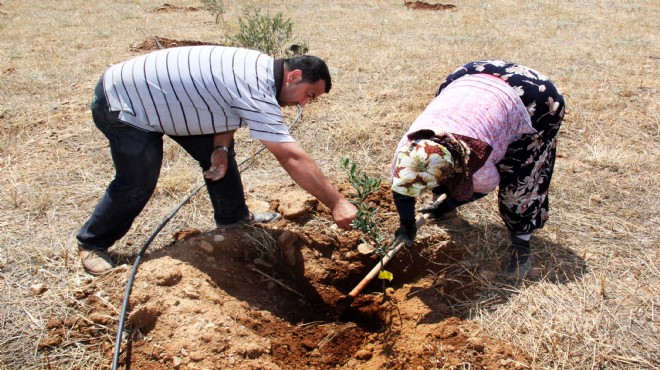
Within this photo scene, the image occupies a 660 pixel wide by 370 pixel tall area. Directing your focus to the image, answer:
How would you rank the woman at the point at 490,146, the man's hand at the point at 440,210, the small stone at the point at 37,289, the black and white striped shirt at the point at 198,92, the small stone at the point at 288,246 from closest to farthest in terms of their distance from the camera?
1. the woman at the point at 490,146
2. the black and white striped shirt at the point at 198,92
3. the small stone at the point at 37,289
4. the small stone at the point at 288,246
5. the man's hand at the point at 440,210

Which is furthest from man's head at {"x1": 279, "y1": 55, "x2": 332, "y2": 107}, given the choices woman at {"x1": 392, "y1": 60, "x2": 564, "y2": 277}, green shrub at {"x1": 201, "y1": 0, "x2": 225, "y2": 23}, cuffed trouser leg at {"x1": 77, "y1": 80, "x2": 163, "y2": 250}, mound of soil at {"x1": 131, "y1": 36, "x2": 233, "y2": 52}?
green shrub at {"x1": 201, "y1": 0, "x2": 225, "y2": 23}

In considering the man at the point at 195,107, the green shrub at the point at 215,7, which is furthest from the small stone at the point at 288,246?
the green shrub at the point at 215,7

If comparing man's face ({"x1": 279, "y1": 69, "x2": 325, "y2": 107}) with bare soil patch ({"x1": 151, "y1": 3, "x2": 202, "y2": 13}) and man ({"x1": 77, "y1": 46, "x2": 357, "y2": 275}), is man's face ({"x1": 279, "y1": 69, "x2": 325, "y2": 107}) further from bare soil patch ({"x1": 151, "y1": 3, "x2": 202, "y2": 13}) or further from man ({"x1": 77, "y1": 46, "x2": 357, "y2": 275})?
bare soil patch ({"x1": 151, "y1": 3, "x2": 202, "y2": 13})

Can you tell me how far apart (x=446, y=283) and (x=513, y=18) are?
712 cm

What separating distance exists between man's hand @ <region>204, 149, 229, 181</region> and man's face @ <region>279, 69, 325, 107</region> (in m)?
0.52

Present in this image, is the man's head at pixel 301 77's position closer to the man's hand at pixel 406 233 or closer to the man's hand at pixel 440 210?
the man's hand at pixel 406 233

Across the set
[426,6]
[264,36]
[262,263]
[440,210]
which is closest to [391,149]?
[440,210]

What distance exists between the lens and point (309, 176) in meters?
2.11

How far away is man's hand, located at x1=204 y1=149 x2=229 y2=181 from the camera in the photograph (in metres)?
2.58

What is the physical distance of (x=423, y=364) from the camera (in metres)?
2.17

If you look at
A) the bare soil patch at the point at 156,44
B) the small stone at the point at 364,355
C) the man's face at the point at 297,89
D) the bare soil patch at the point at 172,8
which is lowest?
the small stone at the point at 364,355

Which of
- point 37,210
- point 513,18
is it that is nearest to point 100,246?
point 37,210

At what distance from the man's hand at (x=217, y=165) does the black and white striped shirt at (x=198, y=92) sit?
10.5 inches

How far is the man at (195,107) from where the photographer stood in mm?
2096
